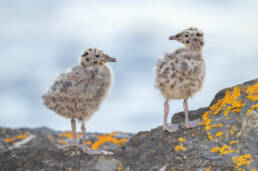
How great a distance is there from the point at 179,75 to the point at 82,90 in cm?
208

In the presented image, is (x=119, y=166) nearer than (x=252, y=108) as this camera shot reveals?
No

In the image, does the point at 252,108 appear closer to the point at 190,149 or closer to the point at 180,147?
the point at 190,149

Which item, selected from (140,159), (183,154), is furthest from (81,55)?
(183,154)

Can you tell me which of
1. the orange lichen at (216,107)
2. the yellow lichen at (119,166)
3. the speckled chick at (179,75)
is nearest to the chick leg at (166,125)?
the speckled chick at (179,75)

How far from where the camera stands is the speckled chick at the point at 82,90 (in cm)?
788

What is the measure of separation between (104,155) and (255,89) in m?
3.13

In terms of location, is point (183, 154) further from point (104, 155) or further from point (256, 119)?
point (104, 155)

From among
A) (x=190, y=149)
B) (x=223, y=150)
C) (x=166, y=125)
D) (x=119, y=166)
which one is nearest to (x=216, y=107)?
(x=166, y=125)

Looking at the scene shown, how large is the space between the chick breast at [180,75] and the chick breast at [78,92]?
134 cm

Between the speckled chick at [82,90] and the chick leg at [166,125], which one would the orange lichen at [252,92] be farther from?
the speckled chick at [82,90]

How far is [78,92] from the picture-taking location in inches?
309

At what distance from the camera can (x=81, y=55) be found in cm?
845

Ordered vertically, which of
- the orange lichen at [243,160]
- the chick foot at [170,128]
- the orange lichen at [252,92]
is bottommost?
the orange lichen at [243,160]

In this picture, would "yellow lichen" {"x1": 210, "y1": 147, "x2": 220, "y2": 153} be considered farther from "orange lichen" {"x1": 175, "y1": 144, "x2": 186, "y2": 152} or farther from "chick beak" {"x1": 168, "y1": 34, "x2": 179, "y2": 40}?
"chick beak" {"x1": 168, "y1": 34, "x2": 179, "y2": 40}
